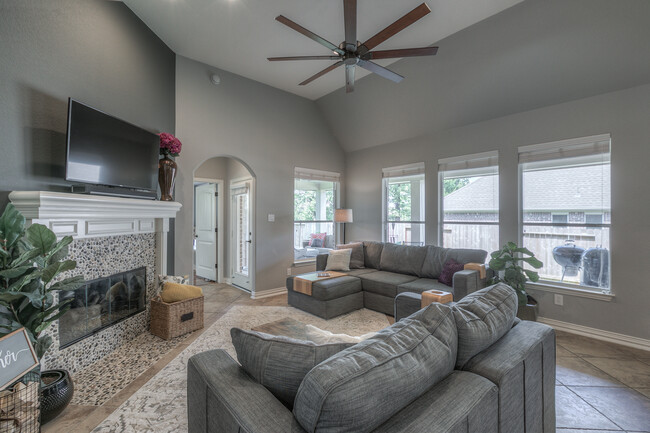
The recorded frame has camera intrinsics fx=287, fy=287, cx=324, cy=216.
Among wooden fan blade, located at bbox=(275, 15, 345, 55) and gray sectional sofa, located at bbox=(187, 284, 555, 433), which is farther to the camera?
wooden fan blade, located at bbox=(275, 15, 345, 55)

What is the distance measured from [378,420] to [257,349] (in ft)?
1.57

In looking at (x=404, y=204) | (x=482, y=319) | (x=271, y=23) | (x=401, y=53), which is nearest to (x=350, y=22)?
(x=401, y=53)

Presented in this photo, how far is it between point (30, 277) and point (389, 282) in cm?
338

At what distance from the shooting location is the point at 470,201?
425cm

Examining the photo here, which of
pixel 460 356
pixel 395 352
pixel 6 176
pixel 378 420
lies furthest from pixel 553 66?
pixel 6 176

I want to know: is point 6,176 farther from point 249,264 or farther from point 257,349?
point 249,264

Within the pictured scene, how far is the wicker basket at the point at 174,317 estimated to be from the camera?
3.05 metres

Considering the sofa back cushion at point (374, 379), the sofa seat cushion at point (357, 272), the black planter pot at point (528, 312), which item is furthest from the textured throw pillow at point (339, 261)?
the sofa back cushion at point (374, 379)

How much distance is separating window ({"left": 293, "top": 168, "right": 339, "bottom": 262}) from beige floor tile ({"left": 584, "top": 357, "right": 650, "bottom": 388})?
3982 millimetres

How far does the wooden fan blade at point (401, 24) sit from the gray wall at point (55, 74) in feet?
8.08

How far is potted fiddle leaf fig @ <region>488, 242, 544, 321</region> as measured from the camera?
3324 millimetres

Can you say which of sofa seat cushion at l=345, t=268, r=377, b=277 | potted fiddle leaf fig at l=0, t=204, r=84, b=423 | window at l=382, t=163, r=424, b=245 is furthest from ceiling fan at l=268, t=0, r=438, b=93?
sofa seat cushion at l=345, t=268, r=377, b=277

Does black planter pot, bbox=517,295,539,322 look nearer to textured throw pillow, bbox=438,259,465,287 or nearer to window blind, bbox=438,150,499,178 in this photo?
textured throw pillow, bbox=438,259,465,287

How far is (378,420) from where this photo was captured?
81 cm
